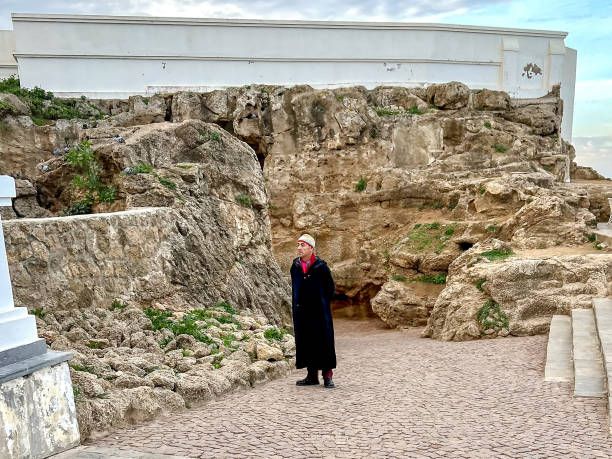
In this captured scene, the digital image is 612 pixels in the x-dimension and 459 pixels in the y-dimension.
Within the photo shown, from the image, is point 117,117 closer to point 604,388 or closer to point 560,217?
point 560,217

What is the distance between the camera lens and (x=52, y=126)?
1631 cm

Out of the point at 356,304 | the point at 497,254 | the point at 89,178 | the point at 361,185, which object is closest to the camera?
the point at 89,178

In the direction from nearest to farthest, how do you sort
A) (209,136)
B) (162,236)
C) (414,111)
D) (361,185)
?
(162,236)
(209,136)
(361,185)
(414,111)

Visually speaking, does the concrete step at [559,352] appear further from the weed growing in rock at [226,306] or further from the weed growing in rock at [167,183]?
the weed growing in rock at [167,183]

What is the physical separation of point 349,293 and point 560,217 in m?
6.99

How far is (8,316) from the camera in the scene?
3951 mm

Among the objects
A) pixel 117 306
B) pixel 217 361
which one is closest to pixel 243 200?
pixel 117 306

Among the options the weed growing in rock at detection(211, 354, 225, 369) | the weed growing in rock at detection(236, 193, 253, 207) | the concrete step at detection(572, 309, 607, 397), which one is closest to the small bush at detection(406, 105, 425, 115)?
the weed growing in rock at detection(236, 193, 253, 207)

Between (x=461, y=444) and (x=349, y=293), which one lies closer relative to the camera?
(x=461, y=444)

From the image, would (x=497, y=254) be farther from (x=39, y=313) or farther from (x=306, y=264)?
(x=39, y=313)

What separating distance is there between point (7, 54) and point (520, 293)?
17.1 meters

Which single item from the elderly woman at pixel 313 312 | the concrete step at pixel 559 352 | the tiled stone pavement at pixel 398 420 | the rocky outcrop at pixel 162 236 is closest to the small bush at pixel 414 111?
the rocky outcrop at pixel 162 236

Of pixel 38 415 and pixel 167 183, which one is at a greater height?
pixel 167 183

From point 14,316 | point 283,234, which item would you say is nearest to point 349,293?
point 283,234
